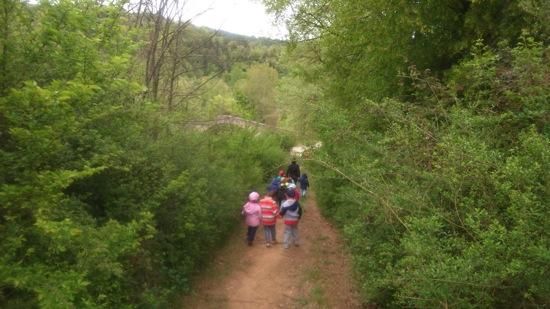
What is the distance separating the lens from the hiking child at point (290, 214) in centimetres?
1084

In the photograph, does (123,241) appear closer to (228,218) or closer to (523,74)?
(523,74)

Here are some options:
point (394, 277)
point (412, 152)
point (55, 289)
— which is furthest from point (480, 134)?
point (55, 289)

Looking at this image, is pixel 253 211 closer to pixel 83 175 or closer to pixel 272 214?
pixel 272 214

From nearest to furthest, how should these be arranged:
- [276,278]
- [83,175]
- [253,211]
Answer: [83,175] → [276,278] → [253,211]

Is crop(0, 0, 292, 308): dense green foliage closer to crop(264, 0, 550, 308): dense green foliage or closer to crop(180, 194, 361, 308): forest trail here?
crop(180, 194, 361, 308): forest trail

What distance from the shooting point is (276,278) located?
9734 mm

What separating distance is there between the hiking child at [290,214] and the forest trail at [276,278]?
292 millimetres

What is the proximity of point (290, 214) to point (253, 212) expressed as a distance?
94 cm

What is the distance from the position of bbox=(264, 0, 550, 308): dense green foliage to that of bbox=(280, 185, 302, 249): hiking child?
1.28 metres

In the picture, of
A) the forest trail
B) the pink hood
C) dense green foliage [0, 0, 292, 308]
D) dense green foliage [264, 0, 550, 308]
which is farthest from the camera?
the pink hood

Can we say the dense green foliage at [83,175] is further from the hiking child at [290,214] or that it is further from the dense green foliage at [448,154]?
the dense green foliage at [448,154]

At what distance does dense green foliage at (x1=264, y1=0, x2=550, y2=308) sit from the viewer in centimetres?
461

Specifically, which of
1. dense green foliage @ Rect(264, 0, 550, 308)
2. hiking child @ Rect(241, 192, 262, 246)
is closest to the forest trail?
hiking child @ Rect(241, 192, 262, 246)

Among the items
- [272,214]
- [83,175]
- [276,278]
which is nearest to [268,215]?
[272,214]
